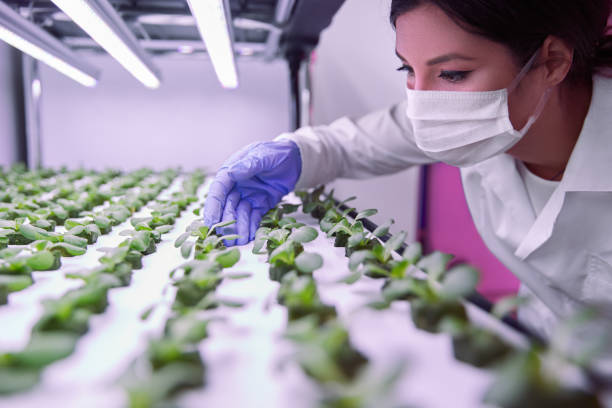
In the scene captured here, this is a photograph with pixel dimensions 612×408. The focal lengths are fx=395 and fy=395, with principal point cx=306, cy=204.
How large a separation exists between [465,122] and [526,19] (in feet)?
0.81

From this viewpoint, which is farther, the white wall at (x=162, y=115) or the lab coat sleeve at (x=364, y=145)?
the white wall at (x=162, y=115)

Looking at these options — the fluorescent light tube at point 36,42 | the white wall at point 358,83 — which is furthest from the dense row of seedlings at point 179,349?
the white wall at point 358,83

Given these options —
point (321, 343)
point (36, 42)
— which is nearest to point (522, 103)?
point (321, 343)

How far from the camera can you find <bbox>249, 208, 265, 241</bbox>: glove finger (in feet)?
3.14

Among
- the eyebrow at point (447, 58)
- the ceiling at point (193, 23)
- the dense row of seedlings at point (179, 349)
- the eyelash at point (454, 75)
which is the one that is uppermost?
the ceiling at point (193, 23)

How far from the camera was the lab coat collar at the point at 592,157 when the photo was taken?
99 cm

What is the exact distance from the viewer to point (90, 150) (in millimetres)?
2529

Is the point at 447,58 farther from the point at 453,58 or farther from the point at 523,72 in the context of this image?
the point at 523,72

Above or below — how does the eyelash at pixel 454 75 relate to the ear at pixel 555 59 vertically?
below

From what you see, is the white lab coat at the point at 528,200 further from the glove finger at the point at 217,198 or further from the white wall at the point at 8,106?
the white wall at the point at 8,106

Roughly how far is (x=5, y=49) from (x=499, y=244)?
9.01 feet

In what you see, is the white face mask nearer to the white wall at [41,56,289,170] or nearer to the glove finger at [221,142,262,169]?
the glove finger at [221,142,262,169]

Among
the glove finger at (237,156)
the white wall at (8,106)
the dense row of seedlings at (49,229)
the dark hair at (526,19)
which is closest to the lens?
the dense row of seedlings at (49,229)

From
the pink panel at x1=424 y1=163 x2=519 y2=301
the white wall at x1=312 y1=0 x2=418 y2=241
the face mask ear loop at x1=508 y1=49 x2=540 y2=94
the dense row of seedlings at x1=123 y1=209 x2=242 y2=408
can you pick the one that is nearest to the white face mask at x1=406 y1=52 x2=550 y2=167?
the face mask ear loop at x1=508 y1=49 x2=540 y2=94
